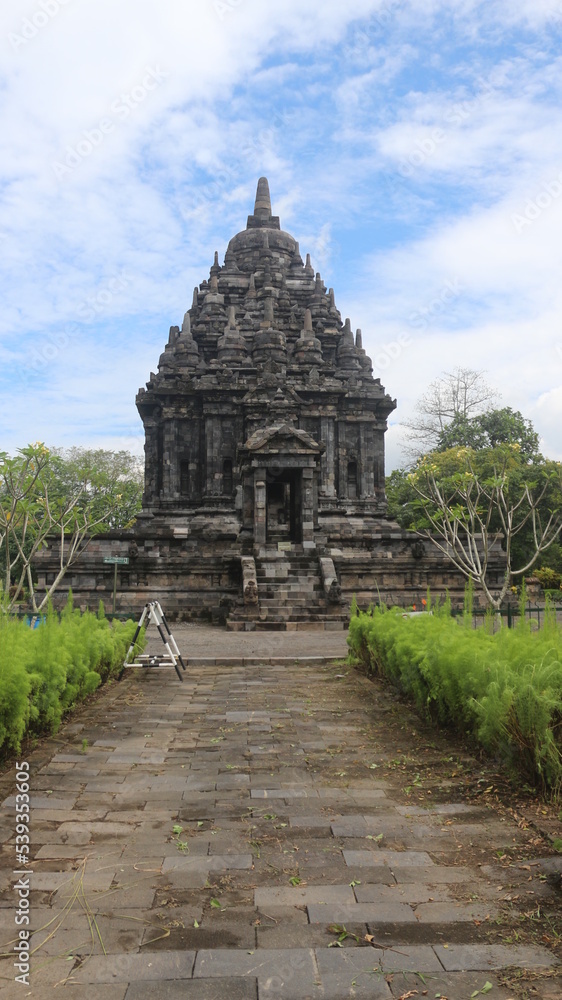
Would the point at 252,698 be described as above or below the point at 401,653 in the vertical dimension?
below

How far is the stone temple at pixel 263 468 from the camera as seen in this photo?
23.6 metres

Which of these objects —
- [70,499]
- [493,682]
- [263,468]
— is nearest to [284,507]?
[263,468]

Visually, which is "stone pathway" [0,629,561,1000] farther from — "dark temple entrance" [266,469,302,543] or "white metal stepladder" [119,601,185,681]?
"dark temple entrance" [266,469,302,543]

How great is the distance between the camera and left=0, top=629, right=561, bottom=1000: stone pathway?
9.88 feet

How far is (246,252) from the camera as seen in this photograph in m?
39.7

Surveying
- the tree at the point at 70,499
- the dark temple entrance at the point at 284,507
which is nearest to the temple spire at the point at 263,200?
the tree at the point at 70,499

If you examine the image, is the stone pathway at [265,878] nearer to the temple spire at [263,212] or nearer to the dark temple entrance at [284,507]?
the dark temple entrance at [284,507]

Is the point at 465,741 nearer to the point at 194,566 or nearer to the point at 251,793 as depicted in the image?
the point at 251,793

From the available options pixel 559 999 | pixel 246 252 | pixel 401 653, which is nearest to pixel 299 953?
pixel 559 999

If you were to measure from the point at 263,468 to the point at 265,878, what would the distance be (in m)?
20.5

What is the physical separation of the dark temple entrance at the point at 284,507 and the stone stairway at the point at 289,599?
4.42 ft

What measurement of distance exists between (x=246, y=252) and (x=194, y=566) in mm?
21867

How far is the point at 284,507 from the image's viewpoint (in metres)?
28.9

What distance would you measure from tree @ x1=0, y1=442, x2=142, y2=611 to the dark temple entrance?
5.68 m
